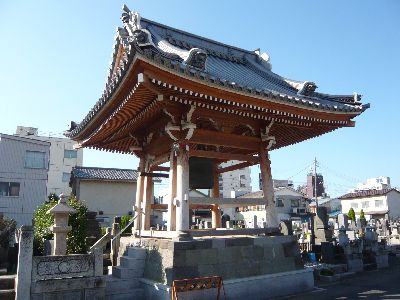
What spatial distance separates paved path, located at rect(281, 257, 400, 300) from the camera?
33.2 feet

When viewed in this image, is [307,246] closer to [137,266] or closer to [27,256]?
[137,266]

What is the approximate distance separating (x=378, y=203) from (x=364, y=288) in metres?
49.9

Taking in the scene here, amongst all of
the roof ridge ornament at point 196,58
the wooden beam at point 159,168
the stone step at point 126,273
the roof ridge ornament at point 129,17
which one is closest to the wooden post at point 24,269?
the stone step at point 126,273

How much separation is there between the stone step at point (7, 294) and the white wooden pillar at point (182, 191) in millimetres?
4627

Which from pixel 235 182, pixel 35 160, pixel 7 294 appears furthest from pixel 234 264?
pixel 235 182

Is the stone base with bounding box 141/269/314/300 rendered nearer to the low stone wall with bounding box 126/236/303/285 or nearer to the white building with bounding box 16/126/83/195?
the low stone wall with bounding box 126/236/303/285

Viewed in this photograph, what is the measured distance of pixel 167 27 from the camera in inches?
568

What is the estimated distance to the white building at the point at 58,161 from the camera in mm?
53406

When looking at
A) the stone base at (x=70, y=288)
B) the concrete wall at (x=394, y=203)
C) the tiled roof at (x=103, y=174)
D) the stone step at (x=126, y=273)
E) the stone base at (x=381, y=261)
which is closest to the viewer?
the stone base at (x=70, y=288)

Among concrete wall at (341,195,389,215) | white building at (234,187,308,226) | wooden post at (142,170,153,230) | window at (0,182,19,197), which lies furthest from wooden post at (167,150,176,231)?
concrete wall at (341,195,389,215)

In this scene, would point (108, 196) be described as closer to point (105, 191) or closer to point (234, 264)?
point (105, 191)

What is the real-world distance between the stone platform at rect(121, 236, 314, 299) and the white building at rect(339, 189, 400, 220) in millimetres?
49366

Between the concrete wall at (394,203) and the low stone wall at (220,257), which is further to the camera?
the concrete wall at (394,203)

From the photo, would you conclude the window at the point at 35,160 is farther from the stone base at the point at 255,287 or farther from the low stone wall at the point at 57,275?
the low stone wall at the point at 57,275
